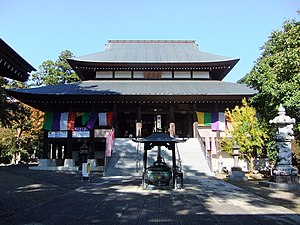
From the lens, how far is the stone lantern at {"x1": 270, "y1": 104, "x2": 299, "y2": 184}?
34.6ft

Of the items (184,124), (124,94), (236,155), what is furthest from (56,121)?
(236,155)

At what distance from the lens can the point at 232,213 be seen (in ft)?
21.2

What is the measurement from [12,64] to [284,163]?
431 inches

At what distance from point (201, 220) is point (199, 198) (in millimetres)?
2673

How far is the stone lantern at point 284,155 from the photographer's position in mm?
10547

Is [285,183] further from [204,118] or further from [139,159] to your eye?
[204,118]

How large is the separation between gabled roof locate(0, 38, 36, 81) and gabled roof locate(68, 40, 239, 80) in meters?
16.3

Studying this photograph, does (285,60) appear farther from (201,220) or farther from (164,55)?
(164,55)

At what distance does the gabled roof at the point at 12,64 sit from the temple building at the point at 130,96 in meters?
12.3

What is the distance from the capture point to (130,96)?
63.6 ft

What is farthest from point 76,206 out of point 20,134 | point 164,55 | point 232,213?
point 20,134

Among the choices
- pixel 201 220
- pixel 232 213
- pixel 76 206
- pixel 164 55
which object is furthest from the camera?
pixel 164 55

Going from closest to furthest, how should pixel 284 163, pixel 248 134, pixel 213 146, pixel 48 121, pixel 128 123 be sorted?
pixel 284 163, pixel 248 134, pixel 213 146, pixel 48 121, pixel 128 123

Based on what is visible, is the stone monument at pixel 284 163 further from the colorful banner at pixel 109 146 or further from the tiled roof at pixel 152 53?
the tiled roof at pixel 152 53
